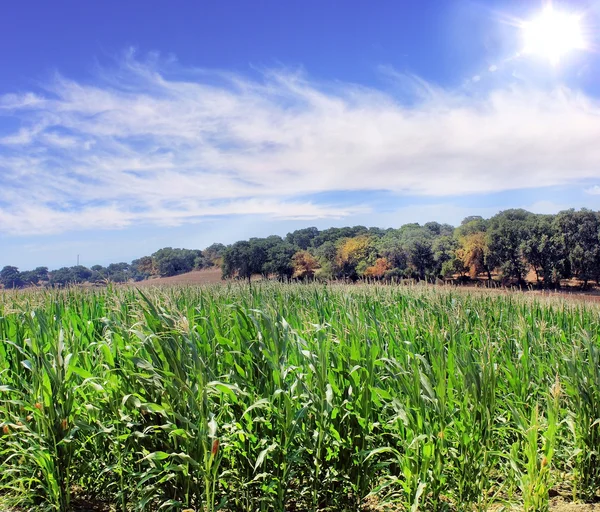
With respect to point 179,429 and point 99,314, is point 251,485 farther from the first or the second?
point 99,314

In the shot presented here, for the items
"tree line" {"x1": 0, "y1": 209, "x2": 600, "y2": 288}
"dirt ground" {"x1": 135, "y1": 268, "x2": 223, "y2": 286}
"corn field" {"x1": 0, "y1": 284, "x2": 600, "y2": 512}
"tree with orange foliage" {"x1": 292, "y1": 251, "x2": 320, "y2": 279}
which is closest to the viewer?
"corn field" {"x1": 0, "y1": 284, "x2": 600, "y2": 512}

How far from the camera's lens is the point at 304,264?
187ft

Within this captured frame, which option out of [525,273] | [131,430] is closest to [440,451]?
[131,430]

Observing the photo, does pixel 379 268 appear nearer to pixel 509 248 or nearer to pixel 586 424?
pixel 509 248

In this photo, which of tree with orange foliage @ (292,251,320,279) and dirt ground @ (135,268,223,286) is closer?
dirt ground @ (135,268,223,286)

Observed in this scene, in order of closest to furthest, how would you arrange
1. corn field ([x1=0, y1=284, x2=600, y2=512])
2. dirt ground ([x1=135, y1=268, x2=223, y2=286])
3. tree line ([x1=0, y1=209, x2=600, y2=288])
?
corn field ([x1=0, y1=284, x2=600, y2=512])
dirt ground ([x1=135, y1=268, x2=223, y2=286])
tree line ([x1=0, y1=209, x2=600, y2=288])

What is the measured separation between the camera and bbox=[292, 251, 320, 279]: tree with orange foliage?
56.5 metres

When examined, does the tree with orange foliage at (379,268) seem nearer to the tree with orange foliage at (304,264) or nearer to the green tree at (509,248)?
the tree with orange foliage at (304,264)

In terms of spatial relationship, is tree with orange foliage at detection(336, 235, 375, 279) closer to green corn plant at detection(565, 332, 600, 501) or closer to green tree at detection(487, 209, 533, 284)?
green tree at detection(487, 209, 533, 284)

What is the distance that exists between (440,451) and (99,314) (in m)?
4.65

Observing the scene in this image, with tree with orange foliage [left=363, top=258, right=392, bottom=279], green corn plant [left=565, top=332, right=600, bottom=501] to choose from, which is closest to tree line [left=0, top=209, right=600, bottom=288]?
tree with orange foliage [left=363, top=258, right=392, bottom=279]

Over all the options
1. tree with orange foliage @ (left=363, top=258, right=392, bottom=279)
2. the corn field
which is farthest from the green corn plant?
tree with orange foliage @ (left=363, top=258, right=392, bottom=279)

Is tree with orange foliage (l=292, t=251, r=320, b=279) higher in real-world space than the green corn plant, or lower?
higher

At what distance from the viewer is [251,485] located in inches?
123
